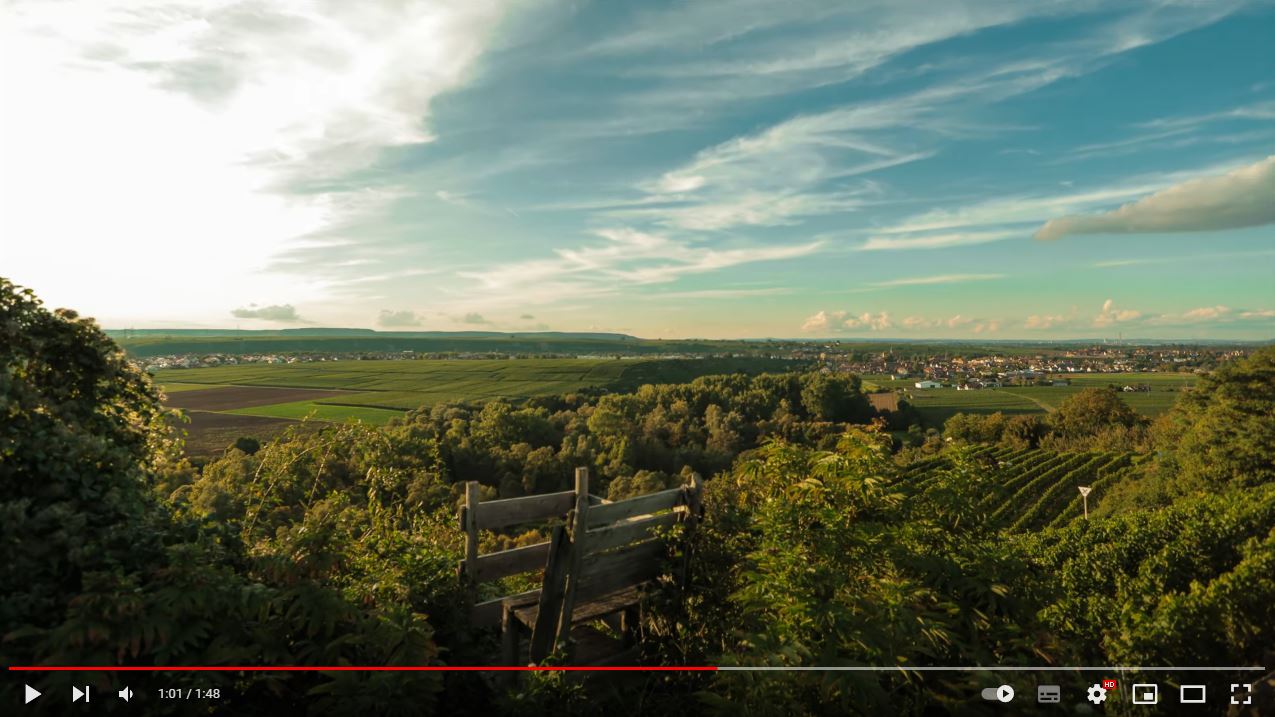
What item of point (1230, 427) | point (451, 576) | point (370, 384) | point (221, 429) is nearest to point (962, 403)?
point (1230, 427)

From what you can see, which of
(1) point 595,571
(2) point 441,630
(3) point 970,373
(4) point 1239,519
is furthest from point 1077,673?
(3) point 970,373

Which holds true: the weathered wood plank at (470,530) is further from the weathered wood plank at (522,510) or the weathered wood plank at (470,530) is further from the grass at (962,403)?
the grass at (962,403)

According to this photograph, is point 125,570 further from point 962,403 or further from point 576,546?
point 962,403

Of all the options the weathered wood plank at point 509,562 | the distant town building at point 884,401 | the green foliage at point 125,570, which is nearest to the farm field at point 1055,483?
the weathered wood plank at point 509,562

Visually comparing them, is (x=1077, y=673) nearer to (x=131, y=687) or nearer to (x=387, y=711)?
(x=387, y=711)

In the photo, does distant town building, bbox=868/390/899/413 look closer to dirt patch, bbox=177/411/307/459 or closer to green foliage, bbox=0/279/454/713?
dirt patch, bbox=177/411/307/459

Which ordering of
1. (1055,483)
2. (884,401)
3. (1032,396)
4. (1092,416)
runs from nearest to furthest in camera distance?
(1055,483) → (1092,416) → (884,401) → (1032,396)

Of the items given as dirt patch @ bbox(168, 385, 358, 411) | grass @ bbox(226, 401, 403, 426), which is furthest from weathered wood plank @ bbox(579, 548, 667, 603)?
dirt patch @ bbox(168, 385, 358, 411)
